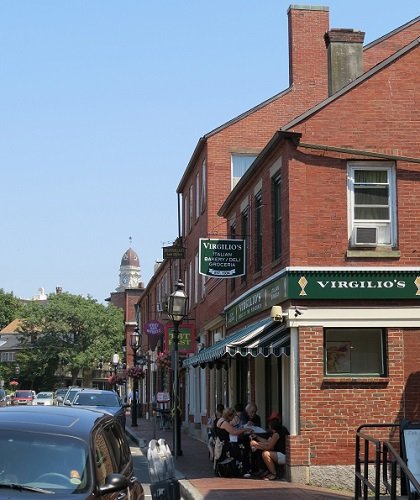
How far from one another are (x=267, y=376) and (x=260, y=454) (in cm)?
306

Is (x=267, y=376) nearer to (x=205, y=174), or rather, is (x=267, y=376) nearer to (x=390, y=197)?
(x=390, y=197)

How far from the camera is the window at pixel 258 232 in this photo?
782 inches

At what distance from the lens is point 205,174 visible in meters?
30.8

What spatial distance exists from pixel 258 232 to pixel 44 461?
44.5ft

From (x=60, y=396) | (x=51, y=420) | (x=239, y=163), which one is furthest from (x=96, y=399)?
(x=60, y=396)

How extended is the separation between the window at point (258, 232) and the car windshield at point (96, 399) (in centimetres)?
977

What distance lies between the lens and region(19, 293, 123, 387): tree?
95.1 meters

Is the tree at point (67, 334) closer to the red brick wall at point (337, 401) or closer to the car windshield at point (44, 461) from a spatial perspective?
the red brick wall at point (337, 401)

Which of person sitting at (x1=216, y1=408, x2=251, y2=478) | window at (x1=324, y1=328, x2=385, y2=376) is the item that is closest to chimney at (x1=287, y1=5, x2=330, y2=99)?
window at (x1=324, y1=328, x2=385, y2=376)

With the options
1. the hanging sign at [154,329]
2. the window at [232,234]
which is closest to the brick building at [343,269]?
the window at [232,234]

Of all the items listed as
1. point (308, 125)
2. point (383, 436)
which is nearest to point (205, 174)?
point (308, 125)

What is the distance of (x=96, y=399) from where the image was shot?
28156 mm

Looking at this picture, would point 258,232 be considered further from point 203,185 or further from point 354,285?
point 203,185

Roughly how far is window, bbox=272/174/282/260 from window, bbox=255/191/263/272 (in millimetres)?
1510
